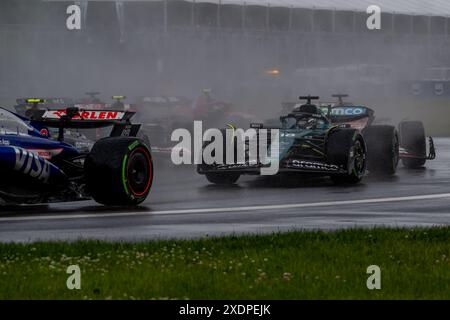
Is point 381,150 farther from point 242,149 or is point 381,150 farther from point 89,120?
point 89,120

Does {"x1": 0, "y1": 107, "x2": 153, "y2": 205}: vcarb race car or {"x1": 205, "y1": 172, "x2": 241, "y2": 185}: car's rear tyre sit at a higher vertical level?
{"x1": 0, "y1": 107, "x2": 153, "y2": 205}: vcarb race car

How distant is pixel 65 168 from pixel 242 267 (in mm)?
5586

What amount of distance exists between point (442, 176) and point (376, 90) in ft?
127

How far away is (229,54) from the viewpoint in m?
60.4

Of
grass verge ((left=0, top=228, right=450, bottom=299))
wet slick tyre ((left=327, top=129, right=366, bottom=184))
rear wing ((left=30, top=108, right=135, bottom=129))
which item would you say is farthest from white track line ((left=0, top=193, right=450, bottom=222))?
grass verge ((left=0, top=228, right=450, bottom=299))

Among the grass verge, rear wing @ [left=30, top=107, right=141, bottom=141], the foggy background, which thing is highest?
the foggy background

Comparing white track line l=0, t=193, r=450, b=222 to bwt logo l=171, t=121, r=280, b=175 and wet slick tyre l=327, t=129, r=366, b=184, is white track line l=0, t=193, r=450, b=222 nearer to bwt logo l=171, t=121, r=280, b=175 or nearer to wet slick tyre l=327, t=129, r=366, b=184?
wet slick tyre l=327, t=129, r=366, b=184

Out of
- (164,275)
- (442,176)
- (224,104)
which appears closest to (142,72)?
(224,104)

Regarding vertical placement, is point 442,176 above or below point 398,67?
below

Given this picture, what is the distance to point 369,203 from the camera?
14766 mm

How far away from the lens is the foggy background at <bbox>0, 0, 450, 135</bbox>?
5222cm

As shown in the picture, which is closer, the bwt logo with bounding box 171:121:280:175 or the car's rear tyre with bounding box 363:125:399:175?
the bwt logo with bounding box 171:121:280:175

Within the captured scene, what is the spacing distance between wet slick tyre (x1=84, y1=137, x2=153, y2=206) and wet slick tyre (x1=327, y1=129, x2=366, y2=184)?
4.78 metres
